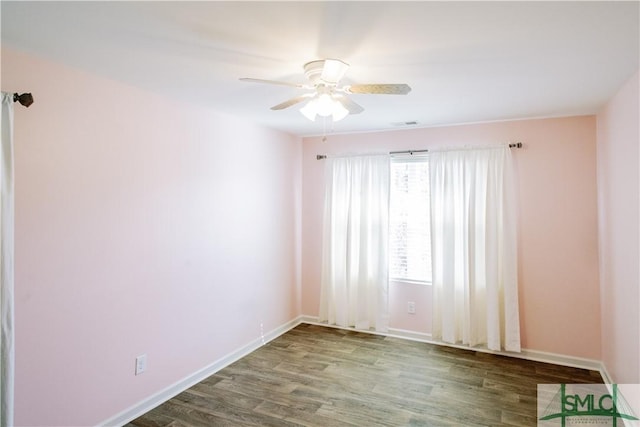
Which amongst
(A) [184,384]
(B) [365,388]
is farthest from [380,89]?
(A) [184,384]

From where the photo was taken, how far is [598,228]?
11.2 feet

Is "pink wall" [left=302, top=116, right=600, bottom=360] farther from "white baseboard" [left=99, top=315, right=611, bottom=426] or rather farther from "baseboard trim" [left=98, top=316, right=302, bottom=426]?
"baseboard trim" [left=98, top=316, right=302, bottom=426]

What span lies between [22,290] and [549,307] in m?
4.28

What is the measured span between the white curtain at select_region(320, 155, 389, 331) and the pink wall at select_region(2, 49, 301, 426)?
1.03 m

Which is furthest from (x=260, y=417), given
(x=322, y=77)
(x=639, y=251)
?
(x=639, y=251)

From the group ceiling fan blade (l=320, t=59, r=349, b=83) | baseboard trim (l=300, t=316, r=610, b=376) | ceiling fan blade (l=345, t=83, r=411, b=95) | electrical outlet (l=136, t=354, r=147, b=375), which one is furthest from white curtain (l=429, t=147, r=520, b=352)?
electrical outlet (l=136, t=354, r=147, b=375)

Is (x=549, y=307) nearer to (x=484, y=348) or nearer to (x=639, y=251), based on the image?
(x=484, y=348)

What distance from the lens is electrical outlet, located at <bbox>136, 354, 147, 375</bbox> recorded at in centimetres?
273

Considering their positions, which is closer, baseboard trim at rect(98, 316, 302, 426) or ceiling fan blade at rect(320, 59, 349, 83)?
ceiling fan blade at rect(320, 59, 349, 83)

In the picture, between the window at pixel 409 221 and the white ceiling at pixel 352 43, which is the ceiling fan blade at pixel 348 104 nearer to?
the white ceiling at pixel 352 43

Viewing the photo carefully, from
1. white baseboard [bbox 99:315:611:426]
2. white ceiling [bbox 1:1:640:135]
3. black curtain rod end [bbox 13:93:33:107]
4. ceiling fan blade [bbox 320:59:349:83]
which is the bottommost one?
white baseboard [bbox 99:315:611:426]

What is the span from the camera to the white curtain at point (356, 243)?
4312 millimetres

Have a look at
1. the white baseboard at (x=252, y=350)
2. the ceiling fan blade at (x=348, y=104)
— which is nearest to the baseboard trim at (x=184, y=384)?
the white baseboard at (x=252, y=350)

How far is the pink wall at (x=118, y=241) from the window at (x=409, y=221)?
1642 millimetres
